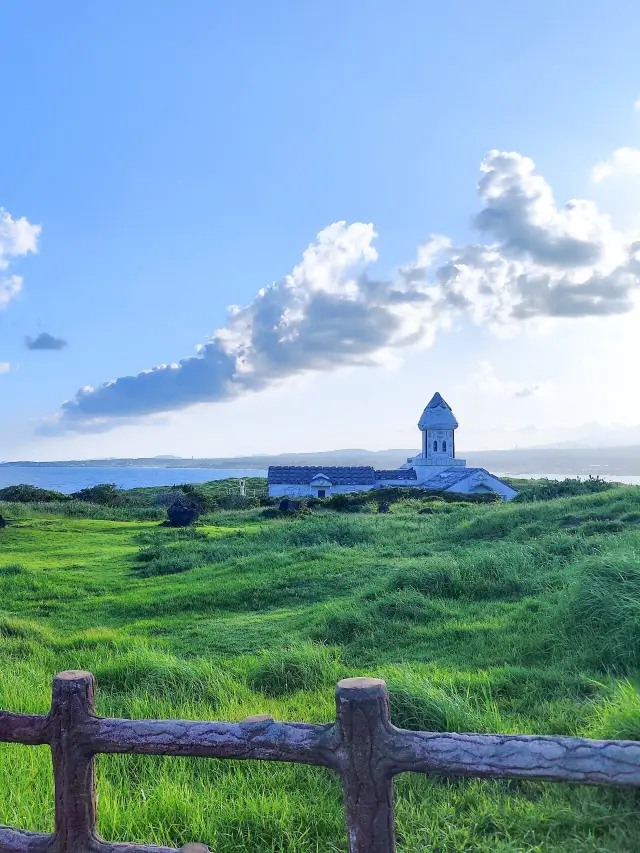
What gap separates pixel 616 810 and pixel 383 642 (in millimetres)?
5145

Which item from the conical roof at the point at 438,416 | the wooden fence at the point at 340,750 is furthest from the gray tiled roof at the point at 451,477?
the wooden fence at the point at 340,750

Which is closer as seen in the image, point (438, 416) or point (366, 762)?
point (366, 762)

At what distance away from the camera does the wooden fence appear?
277 cm

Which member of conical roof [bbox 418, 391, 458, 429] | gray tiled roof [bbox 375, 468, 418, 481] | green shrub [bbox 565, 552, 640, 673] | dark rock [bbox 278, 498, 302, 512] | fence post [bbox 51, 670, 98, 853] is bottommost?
dark rock [bbox 278, 498, 302, 512]

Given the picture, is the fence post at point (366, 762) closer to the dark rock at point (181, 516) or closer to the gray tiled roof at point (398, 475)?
the dark rock at point (181, 516)

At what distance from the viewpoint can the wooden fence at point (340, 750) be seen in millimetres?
2773

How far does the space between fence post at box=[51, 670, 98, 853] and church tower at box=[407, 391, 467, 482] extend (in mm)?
49479

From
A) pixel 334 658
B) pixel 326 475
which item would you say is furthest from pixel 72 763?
pixel 326 475

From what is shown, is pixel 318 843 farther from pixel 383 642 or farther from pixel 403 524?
pixel 403 524

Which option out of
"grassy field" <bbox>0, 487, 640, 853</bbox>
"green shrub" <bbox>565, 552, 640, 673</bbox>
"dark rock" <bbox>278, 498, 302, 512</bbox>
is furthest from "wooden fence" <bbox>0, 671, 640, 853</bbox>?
"dark rock" <bbox>278, 498, 302, 512</bbox>

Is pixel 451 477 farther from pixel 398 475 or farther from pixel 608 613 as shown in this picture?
pixel 608 613

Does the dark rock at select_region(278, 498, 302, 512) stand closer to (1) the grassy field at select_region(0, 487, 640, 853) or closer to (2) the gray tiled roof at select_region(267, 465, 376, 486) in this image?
(1) the grassy field at select_region(0, 487, 640, 853)

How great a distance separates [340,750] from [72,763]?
4.60ft

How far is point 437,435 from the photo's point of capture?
5303 cm
